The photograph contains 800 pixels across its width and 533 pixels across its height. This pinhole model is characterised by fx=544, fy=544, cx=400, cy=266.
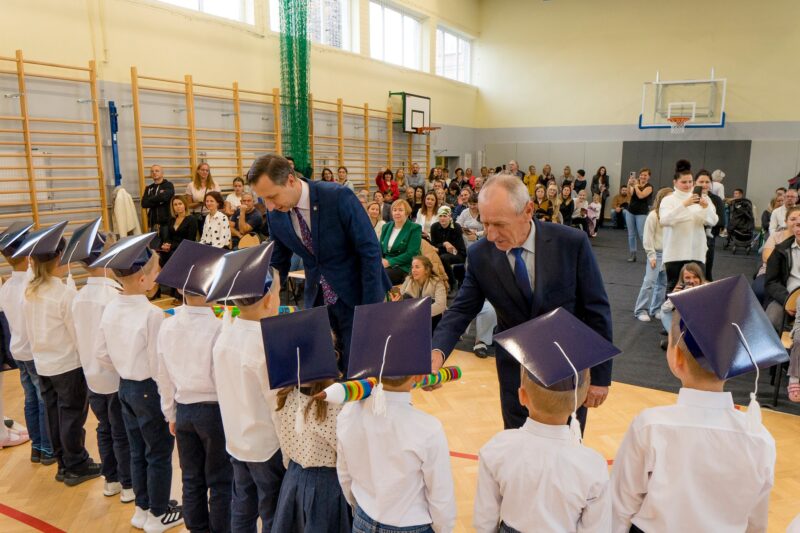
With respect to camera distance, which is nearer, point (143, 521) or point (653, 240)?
point (143, 521)

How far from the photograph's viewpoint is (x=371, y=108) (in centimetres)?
1357

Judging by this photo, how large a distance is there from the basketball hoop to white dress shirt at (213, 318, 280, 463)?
586 inches

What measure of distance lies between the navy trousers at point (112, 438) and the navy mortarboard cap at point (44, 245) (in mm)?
831

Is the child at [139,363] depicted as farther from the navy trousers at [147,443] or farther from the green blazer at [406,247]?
the green blazer at [406,247]

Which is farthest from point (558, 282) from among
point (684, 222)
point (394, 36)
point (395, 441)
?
point (394, 36)

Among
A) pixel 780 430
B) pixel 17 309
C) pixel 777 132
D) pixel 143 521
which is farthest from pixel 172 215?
pixel 777 132

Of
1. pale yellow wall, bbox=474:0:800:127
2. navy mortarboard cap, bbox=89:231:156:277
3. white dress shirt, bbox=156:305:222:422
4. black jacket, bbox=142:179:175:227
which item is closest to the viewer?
white dress shirt, bbox=156:305:222:422

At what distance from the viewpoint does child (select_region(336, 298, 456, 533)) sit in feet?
5.56

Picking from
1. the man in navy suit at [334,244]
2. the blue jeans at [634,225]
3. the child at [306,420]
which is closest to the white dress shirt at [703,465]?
the child at [306,420]

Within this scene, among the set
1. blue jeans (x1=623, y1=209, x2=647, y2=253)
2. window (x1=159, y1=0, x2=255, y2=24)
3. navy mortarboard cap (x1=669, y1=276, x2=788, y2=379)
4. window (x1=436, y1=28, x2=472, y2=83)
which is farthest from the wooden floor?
window (x1=436, y1=28, x2=472, y2=83)

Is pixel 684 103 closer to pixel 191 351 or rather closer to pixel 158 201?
pixel 158 201

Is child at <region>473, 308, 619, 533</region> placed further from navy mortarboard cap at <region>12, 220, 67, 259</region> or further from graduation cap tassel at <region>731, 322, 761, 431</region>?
navy mortarboard cap at <region>12, 220, 67, 259</region>

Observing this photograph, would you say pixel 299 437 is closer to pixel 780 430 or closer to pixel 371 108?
pixel 780 430

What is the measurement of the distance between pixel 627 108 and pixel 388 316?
16003 mm
